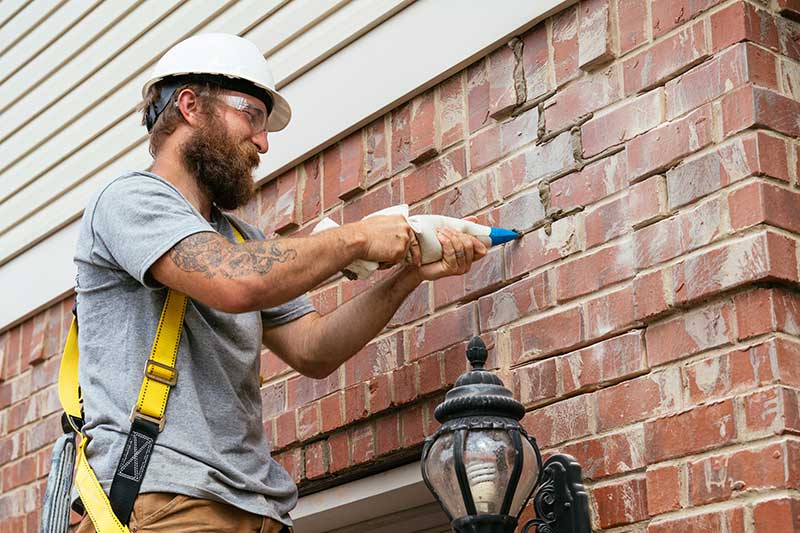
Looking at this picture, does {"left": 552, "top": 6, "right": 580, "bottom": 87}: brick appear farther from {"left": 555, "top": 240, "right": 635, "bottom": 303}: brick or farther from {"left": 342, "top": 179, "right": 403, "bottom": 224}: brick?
{"left": 342, "top": 179, "right": 403, "bottom": 224}: brick

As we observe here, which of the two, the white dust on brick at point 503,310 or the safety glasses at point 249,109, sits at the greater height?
the safety glasses at point 249,109

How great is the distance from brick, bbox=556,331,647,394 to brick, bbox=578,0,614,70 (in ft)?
2.40

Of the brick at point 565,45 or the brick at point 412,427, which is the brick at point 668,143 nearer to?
the brick at point 565,45

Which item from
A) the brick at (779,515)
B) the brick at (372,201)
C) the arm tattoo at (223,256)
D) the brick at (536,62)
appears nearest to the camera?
the brick at (779,515)

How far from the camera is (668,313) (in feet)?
10.4

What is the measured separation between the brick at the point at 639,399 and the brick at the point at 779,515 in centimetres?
35

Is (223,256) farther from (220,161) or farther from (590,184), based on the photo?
(590,184)

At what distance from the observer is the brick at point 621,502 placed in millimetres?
3145

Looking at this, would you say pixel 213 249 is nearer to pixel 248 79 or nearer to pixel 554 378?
pixel 248 79

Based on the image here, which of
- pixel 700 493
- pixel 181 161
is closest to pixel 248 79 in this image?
pixel 181 161

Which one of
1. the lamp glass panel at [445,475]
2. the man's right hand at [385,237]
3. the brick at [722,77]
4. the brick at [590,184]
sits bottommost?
the lamp glass panel at [445,475]

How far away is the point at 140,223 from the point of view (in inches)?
129

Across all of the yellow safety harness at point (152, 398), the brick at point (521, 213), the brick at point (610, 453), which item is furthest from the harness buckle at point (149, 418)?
the brick at point (521, 213)

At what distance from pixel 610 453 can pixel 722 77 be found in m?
0.91
